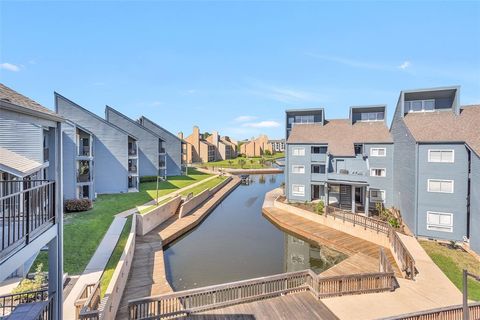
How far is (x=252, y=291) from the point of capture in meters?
11.1

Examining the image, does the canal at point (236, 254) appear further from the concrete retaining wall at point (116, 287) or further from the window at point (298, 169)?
the window at point (298, 169)

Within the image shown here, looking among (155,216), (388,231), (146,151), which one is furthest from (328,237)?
(146,151)

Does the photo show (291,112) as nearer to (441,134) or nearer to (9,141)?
(441,134)

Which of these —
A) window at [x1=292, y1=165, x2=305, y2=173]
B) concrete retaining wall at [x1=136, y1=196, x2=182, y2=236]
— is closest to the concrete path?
concrete retaining wall at [x1=136, y1=196, x2=182, y2=236]

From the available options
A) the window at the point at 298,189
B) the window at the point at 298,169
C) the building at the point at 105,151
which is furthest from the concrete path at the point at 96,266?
the window at the point at 298,169

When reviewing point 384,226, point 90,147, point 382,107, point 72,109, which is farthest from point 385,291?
point 72,109

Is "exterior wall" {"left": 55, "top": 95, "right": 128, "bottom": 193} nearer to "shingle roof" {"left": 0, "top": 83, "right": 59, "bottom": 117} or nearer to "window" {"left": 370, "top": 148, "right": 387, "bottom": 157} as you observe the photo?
"shingle roof" {"left": 0, "top": 83, "right": 59, "bottom": 117}

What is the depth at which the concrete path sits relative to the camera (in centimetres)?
966

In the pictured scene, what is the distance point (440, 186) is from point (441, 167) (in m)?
1.40

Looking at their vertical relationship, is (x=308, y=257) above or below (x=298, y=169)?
below

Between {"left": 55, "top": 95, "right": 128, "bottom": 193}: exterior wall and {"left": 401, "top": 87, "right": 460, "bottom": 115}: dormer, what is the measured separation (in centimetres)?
3191

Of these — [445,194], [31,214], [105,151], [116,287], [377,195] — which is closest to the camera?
[31,214]

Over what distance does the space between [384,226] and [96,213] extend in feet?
77.7

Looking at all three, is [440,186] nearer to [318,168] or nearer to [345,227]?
[345,227]
